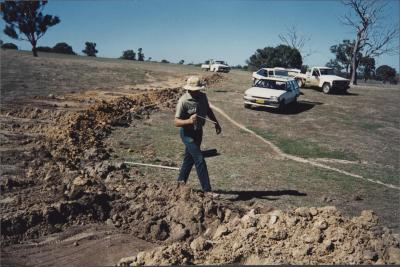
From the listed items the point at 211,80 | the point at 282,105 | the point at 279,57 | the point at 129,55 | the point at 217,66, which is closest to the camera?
the point at 282,105

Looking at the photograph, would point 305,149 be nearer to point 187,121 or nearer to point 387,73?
point 187,121

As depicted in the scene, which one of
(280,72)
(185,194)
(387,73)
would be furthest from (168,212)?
(387,73)

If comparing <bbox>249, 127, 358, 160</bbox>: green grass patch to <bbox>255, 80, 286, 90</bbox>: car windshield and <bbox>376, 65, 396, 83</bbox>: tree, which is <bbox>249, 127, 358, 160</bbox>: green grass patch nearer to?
<bbox>255, 80, 286, 90</bbox>: car windshield

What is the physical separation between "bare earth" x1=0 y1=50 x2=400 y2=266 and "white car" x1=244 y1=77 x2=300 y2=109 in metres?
2.85

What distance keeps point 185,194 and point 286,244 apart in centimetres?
201

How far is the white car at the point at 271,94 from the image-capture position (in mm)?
17812

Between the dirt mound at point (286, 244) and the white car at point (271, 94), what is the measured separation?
12668 millimetres

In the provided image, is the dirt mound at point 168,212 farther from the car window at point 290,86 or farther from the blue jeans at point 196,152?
the car window at point 290,86

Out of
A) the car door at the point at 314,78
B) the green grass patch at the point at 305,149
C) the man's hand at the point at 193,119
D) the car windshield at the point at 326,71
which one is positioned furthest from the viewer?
the car windshield at the point at 326,71

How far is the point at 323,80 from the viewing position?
2752 centimetres

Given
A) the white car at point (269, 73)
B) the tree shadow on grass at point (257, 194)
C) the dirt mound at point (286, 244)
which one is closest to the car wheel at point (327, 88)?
the white car at point (269, 73)

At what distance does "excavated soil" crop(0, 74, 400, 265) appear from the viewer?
4.64 metres

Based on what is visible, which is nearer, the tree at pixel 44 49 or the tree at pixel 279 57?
the tree at pixel 279 57

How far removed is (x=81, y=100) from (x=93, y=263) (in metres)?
14.6
